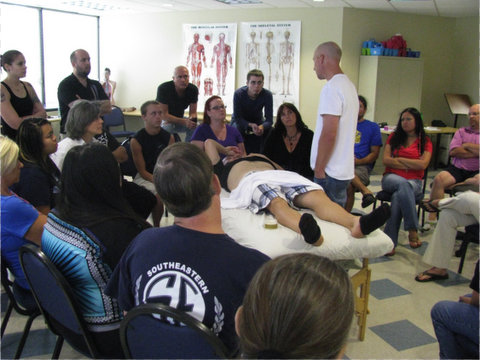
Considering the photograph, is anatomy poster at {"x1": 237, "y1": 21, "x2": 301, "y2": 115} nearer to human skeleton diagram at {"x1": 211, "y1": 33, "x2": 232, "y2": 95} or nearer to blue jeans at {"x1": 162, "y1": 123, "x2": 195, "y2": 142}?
human skeleton diagram at {"x1": 211, "y1": 33, "x2": 232, "y2": 95}

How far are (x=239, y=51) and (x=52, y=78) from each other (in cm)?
313

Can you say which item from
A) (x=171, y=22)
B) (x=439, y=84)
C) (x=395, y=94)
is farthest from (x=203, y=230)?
(x=439, y=84)

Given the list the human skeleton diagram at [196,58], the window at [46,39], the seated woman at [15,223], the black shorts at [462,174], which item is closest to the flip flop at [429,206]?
the black shorts at [462,174]

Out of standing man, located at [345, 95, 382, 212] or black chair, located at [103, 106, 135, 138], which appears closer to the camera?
standing man, located at [345, 95, 382, 212]

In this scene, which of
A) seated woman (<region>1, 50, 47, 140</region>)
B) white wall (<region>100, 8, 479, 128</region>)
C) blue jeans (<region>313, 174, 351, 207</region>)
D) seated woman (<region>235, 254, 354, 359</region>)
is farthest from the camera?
white wall (<region>100, 8, 479, 128</region>)

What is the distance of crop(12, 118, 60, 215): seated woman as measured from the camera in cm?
224

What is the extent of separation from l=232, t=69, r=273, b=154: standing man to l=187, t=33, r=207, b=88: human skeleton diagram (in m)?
3.03

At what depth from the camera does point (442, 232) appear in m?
2.79

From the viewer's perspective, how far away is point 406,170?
11.6 feet

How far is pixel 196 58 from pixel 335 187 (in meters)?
5.15

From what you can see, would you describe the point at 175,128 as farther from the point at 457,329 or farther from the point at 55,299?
the point at 457,329

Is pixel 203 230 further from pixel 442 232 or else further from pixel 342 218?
pixel 442 232

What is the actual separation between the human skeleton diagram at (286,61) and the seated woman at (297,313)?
6.23m

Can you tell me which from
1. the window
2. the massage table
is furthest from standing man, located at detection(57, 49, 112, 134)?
the window
